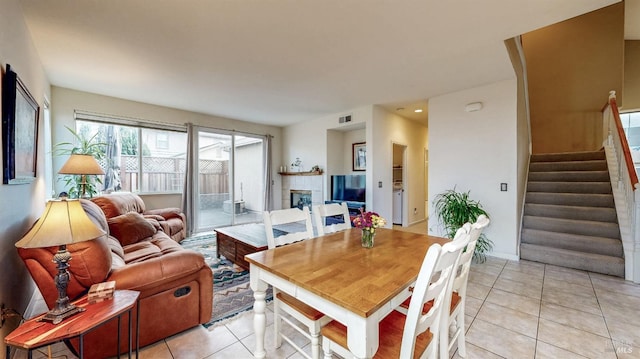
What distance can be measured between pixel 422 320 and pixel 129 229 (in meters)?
3.19

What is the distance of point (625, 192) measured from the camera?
3311 mm

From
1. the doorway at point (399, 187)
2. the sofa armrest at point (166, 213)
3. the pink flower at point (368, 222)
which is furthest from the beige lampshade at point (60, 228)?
the doorway at point (399, 187)

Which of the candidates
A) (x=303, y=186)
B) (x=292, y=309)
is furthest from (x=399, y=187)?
(x=292, y=309)

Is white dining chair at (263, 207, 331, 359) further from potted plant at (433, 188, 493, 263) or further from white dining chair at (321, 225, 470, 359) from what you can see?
potted plant at (433, 188, 493, 263)

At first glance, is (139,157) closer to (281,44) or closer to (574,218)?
(281,44)

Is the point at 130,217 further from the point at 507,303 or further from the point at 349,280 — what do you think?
the point at 507,303

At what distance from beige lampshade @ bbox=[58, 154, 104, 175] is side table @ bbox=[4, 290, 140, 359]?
238 centimetres

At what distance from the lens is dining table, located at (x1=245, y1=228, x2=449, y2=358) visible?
1.01 metres

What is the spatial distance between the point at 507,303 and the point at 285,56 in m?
3.40

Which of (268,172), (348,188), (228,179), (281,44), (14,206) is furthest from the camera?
(268,172)

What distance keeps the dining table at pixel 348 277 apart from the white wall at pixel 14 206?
167 centimetres

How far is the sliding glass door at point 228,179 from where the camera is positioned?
5559 millimetres

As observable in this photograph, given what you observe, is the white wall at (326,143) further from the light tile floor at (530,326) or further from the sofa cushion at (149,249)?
the light tile floor at (530,326)

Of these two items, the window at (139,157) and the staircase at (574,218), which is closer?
the staircase at (574,218)
